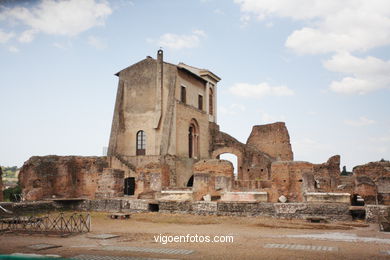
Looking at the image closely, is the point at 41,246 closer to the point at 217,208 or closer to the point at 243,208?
the point at 217,208

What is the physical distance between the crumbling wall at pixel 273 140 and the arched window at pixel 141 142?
10264 mm

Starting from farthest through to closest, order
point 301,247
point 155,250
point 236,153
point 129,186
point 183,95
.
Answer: point 236,153 → point 183,95 → point 129,186 → point 301,247 → point 155,250

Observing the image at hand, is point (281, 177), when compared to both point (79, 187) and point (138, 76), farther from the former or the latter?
point (138, 76)

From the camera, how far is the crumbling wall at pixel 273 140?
33312 mm

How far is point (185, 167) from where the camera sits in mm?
29578

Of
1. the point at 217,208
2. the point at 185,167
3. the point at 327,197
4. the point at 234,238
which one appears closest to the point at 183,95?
the point at 185,167

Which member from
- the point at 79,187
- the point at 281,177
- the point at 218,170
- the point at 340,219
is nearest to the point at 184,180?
the point at 79,187

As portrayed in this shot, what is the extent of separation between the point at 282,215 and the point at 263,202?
2.85ft

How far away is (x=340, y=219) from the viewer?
43.4 ft

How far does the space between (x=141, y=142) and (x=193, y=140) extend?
496 centimetres

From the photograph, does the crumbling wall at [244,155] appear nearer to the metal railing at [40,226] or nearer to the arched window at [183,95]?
the arched window at [183,95]

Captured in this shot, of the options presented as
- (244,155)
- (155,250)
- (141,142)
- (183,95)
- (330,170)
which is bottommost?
(155,250)

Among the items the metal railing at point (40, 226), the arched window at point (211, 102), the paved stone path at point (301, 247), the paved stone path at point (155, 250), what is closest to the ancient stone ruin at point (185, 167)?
the arched window at point (211, 102)

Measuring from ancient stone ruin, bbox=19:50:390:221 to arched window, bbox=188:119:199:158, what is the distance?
84 millimetres
